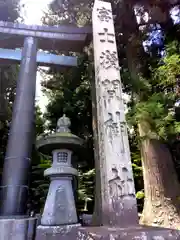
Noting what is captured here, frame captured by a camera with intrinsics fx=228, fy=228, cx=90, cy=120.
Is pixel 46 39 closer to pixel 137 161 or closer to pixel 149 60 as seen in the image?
pixel 149 60

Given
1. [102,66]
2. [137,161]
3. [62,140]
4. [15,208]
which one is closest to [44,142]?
[62,140]

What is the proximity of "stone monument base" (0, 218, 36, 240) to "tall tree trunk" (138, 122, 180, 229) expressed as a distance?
233 centimetres

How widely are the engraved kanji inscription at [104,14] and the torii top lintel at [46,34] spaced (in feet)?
6.04

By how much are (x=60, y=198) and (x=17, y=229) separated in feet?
2.75

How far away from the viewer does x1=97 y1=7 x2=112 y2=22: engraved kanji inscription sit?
4336 mm

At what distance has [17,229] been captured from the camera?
12.3ft

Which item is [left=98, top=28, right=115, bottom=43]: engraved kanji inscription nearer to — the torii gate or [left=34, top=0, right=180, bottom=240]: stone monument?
[left=34, top=0, right=180, bottom=240]: stone monument

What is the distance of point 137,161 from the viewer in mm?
7930

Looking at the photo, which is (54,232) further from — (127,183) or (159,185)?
(159,185)

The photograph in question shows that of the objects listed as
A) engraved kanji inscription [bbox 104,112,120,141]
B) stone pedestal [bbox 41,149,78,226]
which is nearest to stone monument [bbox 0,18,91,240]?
stone pedestal [bbox 41,149,78,226]

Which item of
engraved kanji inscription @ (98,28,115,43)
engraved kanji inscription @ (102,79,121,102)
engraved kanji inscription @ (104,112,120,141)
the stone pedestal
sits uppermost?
engraved kanji inscription @ (98,28,115,43)

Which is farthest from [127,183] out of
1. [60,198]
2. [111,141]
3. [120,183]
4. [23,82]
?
[23,82]

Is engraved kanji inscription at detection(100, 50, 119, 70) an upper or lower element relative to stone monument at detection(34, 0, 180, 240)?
upper

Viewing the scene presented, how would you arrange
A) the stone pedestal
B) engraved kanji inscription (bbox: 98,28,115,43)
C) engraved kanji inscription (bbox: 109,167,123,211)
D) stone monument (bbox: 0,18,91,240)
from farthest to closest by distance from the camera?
engraved kanji inscription (bbox: 98,28,115,43) → stone monument (bbox: 0,18,91,240) → the stone pedestal → engraved kanji inscription (bbox: 109,167,123,211)
